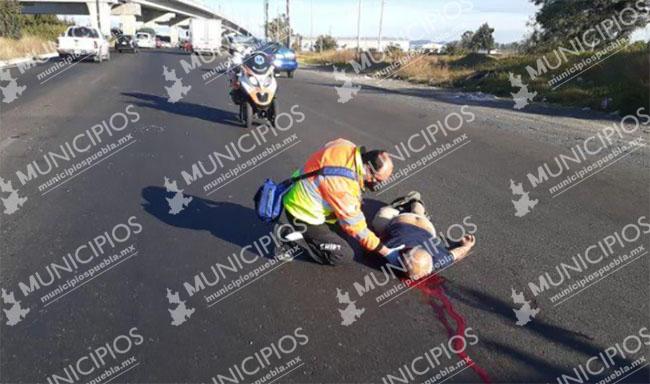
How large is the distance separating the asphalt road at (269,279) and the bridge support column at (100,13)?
61.0 meters

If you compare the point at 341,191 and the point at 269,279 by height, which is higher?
the point at 341,191

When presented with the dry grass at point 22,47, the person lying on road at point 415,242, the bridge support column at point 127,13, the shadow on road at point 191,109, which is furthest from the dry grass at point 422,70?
the bridge support column at point 127,13

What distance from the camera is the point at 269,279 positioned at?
4.58 metres

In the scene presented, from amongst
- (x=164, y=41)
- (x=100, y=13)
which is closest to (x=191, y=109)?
(x=100, y=13)

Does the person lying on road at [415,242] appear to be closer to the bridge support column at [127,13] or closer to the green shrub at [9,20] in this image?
the green shrub at [9,20]

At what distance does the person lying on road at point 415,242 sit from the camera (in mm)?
4527

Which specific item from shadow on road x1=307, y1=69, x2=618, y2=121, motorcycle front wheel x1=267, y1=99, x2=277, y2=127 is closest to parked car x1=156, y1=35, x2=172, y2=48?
shadow on road x1=307, y1=69, x2=618, y2=121

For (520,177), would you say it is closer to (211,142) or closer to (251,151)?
(251,151)

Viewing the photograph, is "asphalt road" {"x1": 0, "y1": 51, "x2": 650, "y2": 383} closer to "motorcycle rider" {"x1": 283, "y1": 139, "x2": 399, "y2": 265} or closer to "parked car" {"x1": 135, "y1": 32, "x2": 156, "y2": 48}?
"motorcycle rider" {"x1": 283, "y1": 139, "x2": 399, "y2": 265}

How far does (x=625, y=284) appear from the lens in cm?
459

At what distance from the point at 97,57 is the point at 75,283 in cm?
2923

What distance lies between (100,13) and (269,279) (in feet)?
227

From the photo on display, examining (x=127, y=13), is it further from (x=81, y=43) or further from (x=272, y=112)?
(x=272, y=112)

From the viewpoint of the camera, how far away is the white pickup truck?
95.6ft
